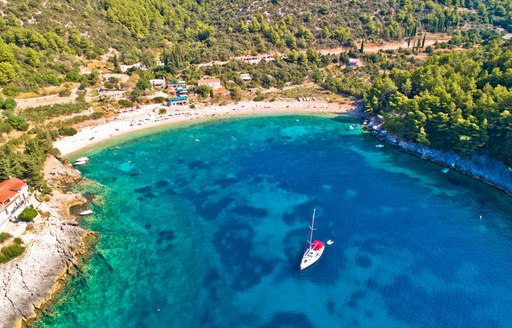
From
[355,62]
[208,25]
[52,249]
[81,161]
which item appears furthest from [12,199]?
[208,25]

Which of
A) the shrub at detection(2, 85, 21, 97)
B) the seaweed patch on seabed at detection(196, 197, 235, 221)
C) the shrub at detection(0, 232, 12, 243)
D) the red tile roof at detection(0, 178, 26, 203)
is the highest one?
the shrub at detection(2, 85, 21, 97)

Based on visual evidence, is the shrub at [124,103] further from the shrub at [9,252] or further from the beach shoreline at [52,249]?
the shrub at [9,252]

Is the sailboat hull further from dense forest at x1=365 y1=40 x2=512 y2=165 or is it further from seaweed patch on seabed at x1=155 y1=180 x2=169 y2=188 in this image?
dense forest at x1=365 y1=40 x2=512 y2=165

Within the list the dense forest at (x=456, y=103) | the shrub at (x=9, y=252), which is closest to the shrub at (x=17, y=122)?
the shrub at (x=9, y=252)

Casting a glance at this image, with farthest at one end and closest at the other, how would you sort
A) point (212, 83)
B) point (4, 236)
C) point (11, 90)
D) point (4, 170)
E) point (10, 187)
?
point (212, 83) < point (11, 90) < point (4, 170) < point (10, 187) < point (4, 236)

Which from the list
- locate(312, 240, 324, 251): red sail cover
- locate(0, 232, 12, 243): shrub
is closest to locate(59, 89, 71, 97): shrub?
locate(0, 232, 12, 243): shrub

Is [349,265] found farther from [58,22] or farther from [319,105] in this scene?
[58,22]

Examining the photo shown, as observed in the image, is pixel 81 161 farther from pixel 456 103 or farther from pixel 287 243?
pixel 456 103
